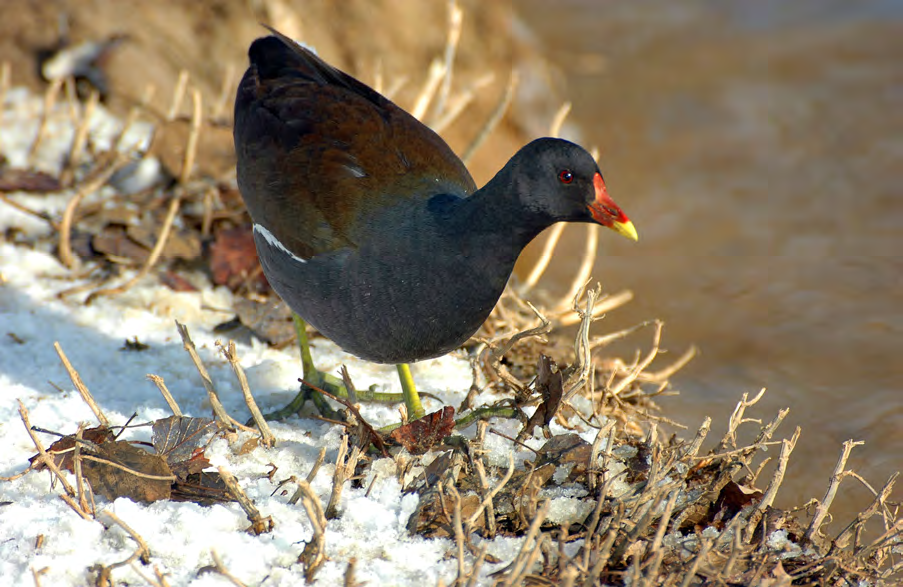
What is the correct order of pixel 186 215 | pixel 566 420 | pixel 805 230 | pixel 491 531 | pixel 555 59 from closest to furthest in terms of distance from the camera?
1. pixel 491 531
2. pixel 566 420
3. pixel 186 215
4. pixel 805 230
5. pixel 555 59

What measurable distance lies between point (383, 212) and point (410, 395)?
613mm

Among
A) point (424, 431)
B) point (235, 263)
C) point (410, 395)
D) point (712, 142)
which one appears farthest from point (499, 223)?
point (712, 142)

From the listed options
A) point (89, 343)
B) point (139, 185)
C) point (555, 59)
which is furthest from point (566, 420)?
point (555, 59)

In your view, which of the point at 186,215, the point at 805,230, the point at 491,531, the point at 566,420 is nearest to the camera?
the point at 491,531

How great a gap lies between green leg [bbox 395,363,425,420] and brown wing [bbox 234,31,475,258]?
483 mm

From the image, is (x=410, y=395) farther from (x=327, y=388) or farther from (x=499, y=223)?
(x=499, y=223)

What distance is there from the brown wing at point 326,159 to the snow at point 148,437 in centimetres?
59

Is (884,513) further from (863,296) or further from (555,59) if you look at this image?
(555,59)

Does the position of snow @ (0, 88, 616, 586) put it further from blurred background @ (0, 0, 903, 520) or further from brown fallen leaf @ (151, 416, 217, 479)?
blurred background @ (0, 0, 903, 520)

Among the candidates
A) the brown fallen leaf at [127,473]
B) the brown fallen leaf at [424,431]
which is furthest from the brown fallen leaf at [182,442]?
the brown fallen leaf at [424,431]

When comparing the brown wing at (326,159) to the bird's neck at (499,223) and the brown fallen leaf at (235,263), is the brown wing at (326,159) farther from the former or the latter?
the brown fallen leaf at (235,263)

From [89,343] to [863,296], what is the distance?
331 cm

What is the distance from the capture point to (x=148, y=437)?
2.62 meters

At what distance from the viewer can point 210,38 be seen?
4902 millimetres
